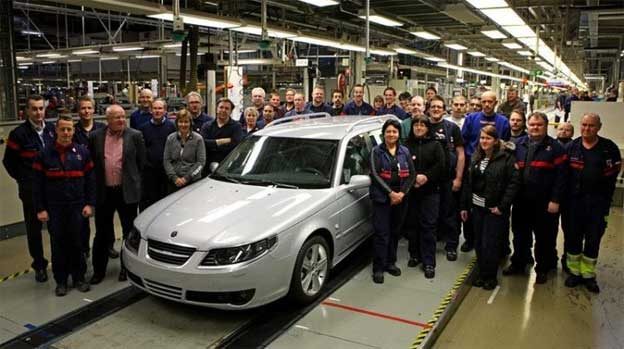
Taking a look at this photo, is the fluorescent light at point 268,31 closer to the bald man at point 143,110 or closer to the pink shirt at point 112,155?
the bald man at point 143,110

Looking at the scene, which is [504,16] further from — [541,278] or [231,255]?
[231,255]

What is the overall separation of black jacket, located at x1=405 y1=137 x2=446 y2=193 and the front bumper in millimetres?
1694

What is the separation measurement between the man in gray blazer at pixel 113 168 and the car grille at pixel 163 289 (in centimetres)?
108

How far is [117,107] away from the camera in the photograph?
4625 millimetres

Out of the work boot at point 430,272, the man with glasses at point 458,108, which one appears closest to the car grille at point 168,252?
the work boot at point 430,272

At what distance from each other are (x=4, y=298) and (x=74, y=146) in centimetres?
150

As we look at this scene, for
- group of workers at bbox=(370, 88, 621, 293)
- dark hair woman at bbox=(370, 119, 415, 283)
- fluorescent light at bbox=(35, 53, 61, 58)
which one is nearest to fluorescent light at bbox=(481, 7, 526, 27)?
group of workers at bbox=(370, 88, 621, 293)

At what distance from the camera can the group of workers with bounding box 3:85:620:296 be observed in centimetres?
445

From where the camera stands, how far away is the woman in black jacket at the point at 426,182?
4949 mm

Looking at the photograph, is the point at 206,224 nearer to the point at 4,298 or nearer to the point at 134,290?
the point at 134,290

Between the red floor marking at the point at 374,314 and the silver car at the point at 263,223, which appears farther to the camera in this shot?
the red floor marking at the point at 374,314

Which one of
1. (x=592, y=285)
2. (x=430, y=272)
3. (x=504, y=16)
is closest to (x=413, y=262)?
(x=430, y=272)

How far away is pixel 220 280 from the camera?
3707mm

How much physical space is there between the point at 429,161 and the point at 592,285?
193 cm
